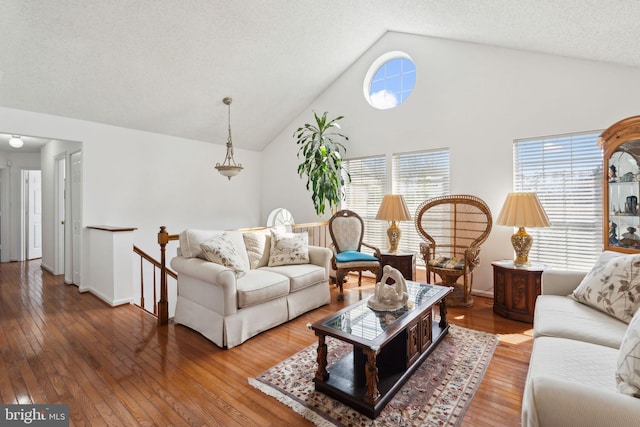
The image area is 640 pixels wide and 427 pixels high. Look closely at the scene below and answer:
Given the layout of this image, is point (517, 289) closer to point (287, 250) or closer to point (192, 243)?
point (287, 250)

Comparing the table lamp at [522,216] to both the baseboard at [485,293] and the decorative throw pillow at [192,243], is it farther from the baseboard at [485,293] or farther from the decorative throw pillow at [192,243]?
the decorative throw pillow at [192,243]

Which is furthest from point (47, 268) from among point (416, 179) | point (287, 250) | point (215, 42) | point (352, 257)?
point (416, 179)

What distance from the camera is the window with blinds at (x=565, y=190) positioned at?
335cm

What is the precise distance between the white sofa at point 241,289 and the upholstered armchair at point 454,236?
137 cm

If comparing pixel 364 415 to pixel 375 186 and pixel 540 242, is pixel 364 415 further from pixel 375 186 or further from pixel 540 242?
pixel 375 186

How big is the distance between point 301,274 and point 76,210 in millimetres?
3562

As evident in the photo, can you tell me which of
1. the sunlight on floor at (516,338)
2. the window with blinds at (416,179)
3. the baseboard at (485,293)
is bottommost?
the sunlight on floor at (516,338)

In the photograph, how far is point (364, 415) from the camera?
5.83ft

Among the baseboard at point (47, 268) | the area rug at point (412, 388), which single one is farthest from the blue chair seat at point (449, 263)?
the baseboard at point (47, 268)

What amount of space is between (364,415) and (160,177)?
4.52 metres

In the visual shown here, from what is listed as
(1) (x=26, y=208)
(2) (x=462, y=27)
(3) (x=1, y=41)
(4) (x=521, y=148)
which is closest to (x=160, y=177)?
(3) (x=1, y=41)

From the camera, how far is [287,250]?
357 cm

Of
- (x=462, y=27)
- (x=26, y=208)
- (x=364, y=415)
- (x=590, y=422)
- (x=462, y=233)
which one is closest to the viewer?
(x=590, y=422)

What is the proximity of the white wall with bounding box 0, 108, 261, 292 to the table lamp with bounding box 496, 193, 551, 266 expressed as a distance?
4.42 meters
